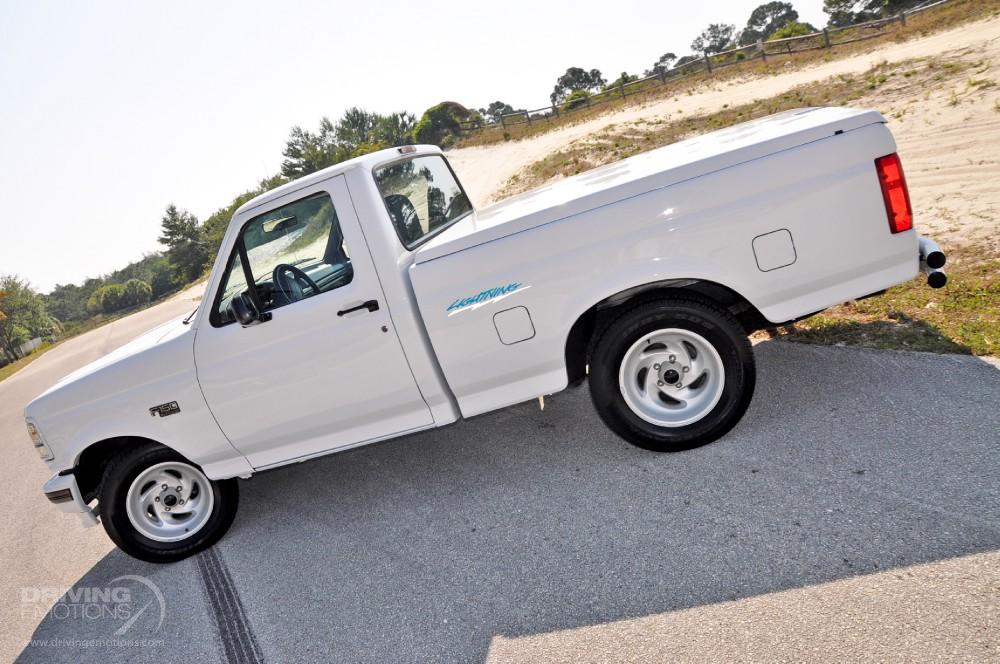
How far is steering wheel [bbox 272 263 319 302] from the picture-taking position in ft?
13.1

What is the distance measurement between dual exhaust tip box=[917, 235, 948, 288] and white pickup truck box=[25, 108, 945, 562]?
3cm

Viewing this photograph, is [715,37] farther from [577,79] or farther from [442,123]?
[442,123]

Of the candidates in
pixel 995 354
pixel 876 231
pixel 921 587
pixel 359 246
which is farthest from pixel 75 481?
pixel 995 354

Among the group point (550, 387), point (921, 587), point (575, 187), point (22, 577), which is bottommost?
point (921, 587)

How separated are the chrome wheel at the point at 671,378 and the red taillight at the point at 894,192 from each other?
3.79ft

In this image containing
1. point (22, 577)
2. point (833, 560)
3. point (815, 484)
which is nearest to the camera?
point (833, 560)

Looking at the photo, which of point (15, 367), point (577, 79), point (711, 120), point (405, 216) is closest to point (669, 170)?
point (405, 216)

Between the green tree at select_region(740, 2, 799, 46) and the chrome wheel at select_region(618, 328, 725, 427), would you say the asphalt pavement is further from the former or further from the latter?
the green tree at select_region(740, 2, 799, 46)

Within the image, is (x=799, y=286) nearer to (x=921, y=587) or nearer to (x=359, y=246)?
(x=921, y=587)

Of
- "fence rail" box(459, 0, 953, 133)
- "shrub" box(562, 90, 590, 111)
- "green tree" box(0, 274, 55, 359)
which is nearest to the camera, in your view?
"fence rail" box(459, 0, 953, 133)

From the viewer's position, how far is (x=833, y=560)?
2742 millimetres

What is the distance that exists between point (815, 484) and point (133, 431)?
14.0 ft

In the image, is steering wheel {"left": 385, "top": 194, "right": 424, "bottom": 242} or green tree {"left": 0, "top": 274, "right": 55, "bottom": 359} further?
green tree {"left": 0, "top": 274, "right": 55, "bottom": 359}

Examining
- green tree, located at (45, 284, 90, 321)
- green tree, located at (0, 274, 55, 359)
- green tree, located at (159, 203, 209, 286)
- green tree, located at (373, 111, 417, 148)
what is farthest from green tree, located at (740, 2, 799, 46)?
green tree, located at (45, 284, 90, 321)
